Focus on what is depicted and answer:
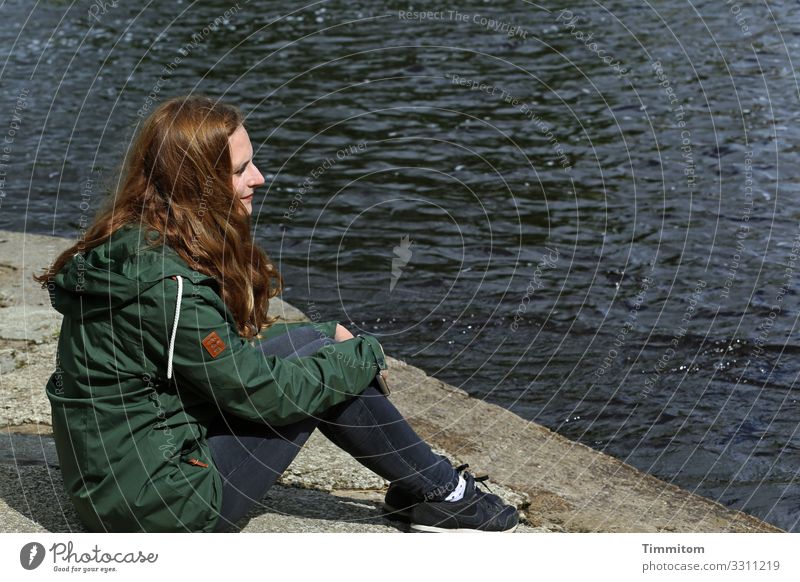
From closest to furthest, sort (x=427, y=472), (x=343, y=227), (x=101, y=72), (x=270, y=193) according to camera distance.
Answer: (x=427, y=472) < (x=343, y=227) < (x=270, y=193) < (x=101, y=72)

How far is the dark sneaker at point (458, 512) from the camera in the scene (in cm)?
389

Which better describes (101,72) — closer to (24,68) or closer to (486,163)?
(24,68)

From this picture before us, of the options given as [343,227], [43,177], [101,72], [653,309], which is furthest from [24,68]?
[653,309]

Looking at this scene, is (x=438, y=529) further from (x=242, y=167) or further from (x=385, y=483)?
(x=242, y=167)

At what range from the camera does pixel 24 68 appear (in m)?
13.0

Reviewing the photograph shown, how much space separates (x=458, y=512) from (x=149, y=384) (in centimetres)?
121

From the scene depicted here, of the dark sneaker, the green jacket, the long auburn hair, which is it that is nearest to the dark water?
the long auburn hair

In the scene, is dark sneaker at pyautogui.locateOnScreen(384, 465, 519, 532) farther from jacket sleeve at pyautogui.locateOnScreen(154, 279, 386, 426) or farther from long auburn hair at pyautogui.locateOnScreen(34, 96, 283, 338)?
long auburn hair at pyautogui.locateOnScreen(34, 96, 283, 338)

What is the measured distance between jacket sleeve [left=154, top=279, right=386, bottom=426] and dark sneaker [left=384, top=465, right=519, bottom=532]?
0.57 metres

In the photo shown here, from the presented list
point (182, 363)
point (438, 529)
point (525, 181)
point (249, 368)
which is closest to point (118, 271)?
point (182, 363)

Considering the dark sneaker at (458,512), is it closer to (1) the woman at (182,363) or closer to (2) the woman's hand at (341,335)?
(1) the woman at (182,363)

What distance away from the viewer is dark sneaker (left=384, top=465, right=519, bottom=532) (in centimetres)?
389

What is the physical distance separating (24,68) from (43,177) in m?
3.22
